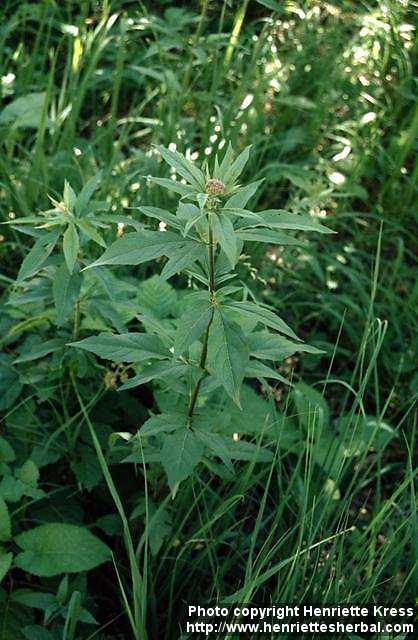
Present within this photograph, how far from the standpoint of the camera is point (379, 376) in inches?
96.5

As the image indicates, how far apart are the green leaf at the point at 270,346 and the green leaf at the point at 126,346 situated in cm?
17

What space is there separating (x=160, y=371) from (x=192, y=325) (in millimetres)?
151

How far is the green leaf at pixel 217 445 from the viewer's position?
1.55 meters

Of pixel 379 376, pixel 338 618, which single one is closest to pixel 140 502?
pixel 338 618

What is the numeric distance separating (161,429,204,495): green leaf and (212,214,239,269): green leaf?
40 cm

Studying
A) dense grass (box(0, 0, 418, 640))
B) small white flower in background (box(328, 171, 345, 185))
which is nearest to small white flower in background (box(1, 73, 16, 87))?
dense grass (box(0, 0, 418, 640))

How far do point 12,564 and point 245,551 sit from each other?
527 millimetres

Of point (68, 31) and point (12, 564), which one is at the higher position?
point (68, 31)

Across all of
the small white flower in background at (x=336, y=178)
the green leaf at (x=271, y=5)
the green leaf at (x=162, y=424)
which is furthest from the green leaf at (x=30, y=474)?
the small white flower in background at (x=336, y=178)

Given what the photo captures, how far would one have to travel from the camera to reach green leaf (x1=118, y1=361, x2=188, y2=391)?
1.50 metres

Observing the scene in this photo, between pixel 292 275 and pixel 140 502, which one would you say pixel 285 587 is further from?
pixel 292 275

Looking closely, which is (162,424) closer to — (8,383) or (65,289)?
(65,289)

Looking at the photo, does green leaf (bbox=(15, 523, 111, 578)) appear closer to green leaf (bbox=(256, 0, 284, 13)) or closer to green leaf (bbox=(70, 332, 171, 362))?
green leaf (bbox=(70, 332, 171, 362))

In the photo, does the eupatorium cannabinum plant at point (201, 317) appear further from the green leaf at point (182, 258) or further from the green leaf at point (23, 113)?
the green leaf at point (23, 113)
